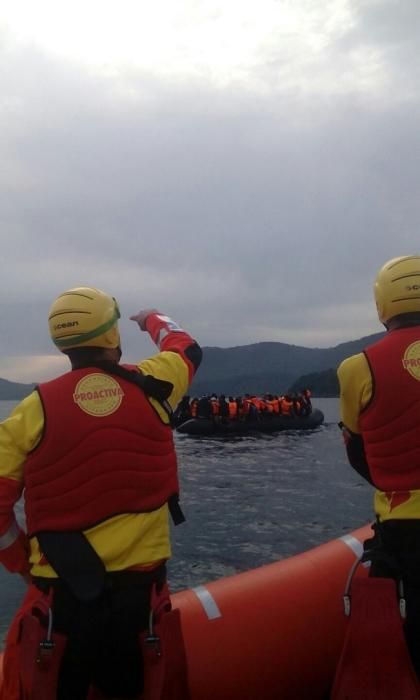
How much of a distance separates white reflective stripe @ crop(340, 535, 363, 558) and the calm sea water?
3169mm

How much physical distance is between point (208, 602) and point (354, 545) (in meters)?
1.03

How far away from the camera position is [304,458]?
17.7 m

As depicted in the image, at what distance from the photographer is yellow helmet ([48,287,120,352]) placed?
7.70 ft

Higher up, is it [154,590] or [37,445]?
[37,445]

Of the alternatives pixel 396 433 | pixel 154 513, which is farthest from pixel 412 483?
pixel 154 513

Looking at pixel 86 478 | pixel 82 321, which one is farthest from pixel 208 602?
pixel 82 321

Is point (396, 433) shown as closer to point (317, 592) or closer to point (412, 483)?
point (412, 483)

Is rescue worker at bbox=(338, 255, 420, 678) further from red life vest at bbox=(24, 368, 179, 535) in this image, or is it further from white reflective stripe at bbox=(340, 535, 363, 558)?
white reflective stripe at bbox=(340, 535, 363, 558)

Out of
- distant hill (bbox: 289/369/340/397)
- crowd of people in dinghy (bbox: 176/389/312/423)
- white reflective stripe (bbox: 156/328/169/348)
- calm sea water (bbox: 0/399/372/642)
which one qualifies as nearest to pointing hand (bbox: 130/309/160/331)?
white reflective stripe (bbox: 156/328/169/348)

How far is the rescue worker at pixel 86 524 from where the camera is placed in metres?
2.08

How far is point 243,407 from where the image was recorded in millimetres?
25328

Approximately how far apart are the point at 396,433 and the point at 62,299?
139 centimetres

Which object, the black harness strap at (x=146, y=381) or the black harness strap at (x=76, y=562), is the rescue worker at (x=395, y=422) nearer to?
the black harness strap at (x=146, y=381)

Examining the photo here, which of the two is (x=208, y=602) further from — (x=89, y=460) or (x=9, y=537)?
(x=89, y=460)
